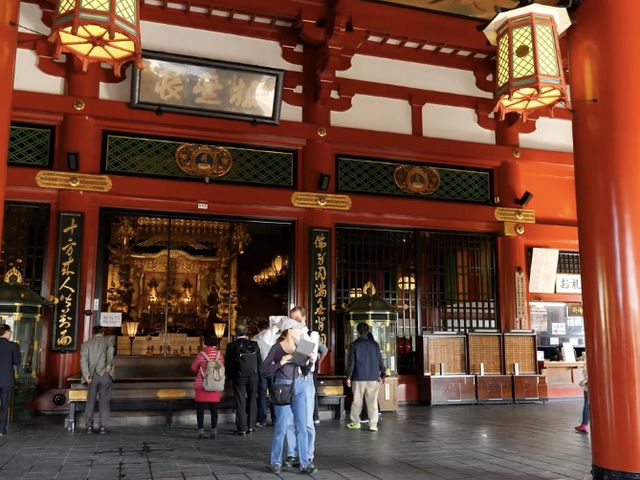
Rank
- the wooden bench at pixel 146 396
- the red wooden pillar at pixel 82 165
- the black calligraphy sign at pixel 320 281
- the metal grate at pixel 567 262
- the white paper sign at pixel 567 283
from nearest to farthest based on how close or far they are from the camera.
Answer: the wooden bench at pixel 146 396
the red wooden pillar at pixel 82 165
the black calligraphy sign at pixel 320 281
the white paper sign at pixel 567 283
the metal grate at pixel 567 262

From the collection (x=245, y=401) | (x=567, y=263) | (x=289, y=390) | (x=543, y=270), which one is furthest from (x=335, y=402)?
(x=567, y=263)

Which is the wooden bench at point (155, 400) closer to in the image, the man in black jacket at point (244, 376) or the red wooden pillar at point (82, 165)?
the man in black jacket at point (244, 376)

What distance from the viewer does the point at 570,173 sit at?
11.7 metres

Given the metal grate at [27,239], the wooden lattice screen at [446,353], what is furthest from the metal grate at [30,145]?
the wooden lattice screen at [446,353]

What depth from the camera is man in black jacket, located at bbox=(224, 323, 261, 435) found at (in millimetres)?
6703

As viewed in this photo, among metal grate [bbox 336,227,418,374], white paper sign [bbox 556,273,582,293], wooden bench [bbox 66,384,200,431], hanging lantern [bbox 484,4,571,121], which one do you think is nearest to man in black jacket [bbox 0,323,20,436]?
wooden bench [bbox 66,384,200,431]

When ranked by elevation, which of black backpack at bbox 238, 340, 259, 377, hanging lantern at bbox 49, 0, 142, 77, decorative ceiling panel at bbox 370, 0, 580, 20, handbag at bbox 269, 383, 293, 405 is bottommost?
handbag at bbox 269, 383, 293, 405

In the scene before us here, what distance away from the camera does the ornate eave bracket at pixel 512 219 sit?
35.0 feet

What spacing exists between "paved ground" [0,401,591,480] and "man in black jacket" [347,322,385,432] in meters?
0.34

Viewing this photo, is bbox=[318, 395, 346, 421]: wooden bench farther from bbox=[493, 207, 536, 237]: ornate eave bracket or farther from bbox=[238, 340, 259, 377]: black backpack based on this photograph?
bbox=[493, 207, 536, 237]: ornate eave bracket

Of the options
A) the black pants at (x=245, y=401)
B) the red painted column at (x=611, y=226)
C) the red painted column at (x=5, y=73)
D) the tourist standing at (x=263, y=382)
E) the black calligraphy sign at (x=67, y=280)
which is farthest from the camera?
the black calligraphy sign at (x=67, y=280)

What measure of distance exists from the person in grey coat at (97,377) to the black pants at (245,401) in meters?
1.48

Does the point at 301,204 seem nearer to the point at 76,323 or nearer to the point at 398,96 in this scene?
the point at 398,96

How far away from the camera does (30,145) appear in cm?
862
